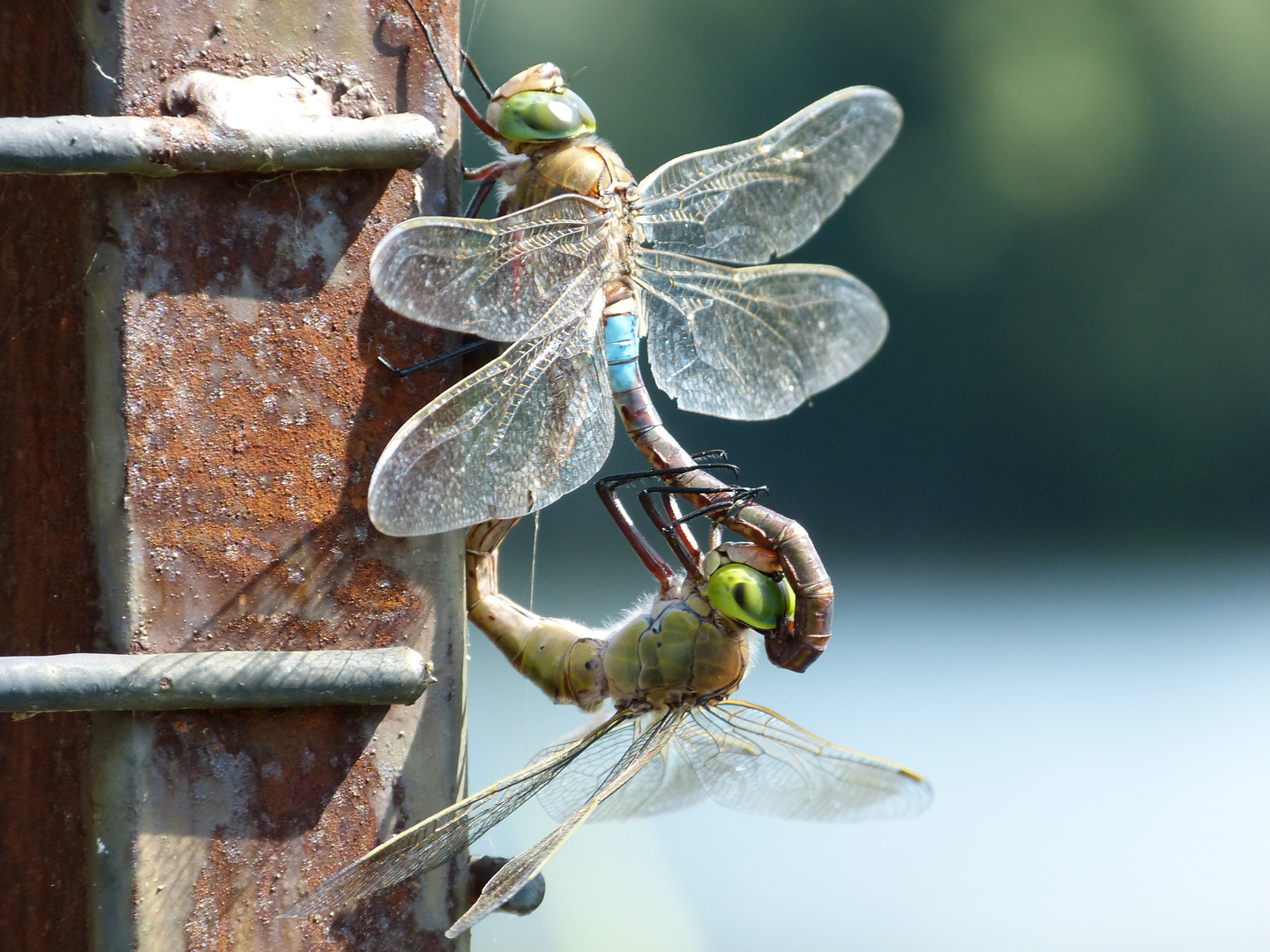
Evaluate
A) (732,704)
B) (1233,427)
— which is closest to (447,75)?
(732,704)

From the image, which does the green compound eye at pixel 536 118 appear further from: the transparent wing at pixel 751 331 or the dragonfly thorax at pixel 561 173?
the transparent wing at pixel 751 331

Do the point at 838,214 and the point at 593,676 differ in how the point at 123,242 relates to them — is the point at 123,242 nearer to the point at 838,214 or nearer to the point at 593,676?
the point at 593,676

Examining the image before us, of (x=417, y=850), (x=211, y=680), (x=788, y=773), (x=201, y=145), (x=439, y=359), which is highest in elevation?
(x=201, y=145)

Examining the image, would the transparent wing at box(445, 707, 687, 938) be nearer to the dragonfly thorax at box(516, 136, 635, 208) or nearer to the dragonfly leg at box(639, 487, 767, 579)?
the dragonfly leg at box(639, 487, 767, 579)

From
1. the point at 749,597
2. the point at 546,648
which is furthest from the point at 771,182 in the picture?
the point at 546,648

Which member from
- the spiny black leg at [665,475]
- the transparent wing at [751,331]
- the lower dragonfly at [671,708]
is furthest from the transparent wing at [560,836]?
the transparent wing at [751,331]

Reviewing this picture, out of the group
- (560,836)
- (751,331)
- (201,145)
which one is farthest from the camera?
(751,331)

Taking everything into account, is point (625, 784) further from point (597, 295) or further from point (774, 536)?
point (597, 295)

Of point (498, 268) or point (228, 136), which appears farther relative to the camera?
point (498, 268)
